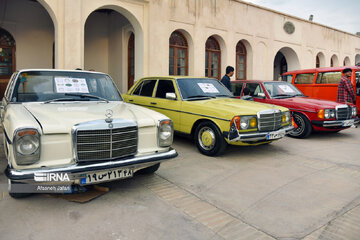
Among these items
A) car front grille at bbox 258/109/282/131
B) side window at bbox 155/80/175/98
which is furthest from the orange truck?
side window at bbox 155/80/175/98

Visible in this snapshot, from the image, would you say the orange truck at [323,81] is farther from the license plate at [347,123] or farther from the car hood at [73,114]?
the car hood at [73,114]

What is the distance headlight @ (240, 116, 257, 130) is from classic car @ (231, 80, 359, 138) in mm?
2494

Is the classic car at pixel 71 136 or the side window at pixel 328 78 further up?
the side window at pixel 328 78

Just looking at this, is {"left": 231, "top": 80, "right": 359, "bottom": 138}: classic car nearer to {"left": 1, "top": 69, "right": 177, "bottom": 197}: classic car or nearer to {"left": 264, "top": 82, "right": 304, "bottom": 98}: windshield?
{"left": 264, "top": 82, "right": 304, "bottom": 98}: windshield

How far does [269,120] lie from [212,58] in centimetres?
938

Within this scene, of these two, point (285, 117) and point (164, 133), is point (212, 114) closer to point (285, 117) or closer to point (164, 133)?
point (285, 117)

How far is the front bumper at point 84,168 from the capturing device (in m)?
2.87

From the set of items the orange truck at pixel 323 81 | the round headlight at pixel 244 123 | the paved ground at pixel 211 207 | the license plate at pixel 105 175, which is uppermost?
the orange truck at pixel 323 81

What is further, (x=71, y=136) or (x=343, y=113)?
(x=343, y=113)

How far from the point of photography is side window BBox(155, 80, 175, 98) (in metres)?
6.45

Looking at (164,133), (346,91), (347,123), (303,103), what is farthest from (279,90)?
(164,133)

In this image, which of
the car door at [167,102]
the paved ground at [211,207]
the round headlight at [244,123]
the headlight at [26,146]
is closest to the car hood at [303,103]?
the paved ground at [211,207]

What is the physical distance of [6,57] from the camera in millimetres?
12156

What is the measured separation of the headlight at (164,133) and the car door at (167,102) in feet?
7.42
